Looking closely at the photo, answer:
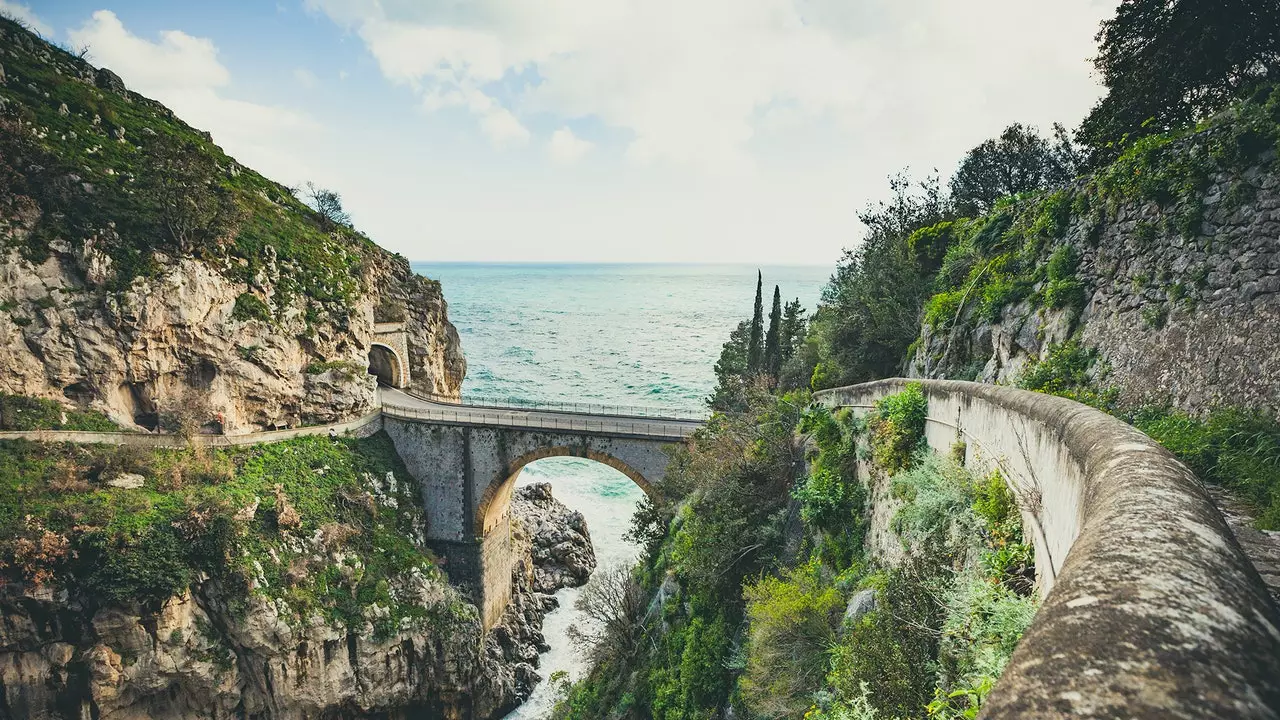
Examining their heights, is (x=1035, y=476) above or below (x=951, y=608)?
above

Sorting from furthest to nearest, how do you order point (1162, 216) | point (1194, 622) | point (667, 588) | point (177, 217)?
point (177, 217)
point (667, 588)
point (1162, 216)
point (1194, 622)

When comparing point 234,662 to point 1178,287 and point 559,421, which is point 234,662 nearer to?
point 559,421

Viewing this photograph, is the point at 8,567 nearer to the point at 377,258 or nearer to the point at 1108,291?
the point at 377,258

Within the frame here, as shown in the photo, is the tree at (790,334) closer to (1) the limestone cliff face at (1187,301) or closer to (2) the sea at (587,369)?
(2) the sea at (587,369)

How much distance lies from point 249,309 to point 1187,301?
30612mm

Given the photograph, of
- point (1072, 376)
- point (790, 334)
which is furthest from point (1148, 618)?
point (790, 334)

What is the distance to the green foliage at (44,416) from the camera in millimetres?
20797

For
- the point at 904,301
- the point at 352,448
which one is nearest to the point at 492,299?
the point at 352,448

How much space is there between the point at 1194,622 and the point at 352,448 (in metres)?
30.2

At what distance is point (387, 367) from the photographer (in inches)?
1393

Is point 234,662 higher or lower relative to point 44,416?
lower

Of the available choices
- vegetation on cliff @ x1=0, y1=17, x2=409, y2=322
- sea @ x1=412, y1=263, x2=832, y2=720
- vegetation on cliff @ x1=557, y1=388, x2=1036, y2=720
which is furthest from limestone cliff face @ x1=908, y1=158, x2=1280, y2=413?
vegetation on cliff @ x1=0, y1=17, x2=409, y2=322

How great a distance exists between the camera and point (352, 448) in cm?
2761

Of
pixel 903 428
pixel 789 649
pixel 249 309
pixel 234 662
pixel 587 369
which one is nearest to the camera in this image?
pixel 789 649
